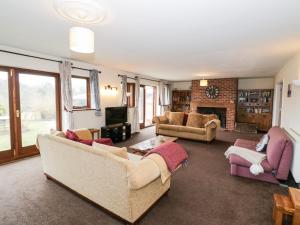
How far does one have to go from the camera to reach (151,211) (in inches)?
87.0

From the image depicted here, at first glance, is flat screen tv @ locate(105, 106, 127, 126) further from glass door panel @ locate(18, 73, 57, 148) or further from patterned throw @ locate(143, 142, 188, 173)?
patterned throw @ locate(143, 142, 188, 173)

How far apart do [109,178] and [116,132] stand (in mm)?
3639

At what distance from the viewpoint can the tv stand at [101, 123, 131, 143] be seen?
17.3 ft

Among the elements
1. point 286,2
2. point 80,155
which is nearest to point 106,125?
point 80,155

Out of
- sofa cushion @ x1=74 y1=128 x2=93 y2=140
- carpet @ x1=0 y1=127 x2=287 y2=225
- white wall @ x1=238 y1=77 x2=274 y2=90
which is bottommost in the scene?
carpet @ x1=0 y1=127 x2=287 y2=225

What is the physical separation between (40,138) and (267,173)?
394cm

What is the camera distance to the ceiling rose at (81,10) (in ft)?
5.60

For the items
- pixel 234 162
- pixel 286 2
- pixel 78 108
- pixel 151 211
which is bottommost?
Result: pixel 151 211

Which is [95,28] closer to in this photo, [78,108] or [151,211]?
[151,211]

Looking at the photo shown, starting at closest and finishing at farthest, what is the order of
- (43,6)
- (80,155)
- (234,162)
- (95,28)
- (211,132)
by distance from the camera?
(43,6) < (80,155) < (95,28) < (234,162) < (211,132)

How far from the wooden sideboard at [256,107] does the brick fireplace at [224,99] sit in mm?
441

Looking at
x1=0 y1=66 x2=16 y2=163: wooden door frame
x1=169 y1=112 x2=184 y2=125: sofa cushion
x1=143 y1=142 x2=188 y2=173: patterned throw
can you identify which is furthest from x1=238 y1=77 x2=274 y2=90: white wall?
x1=0 y1=66 x2=16 y2=163: wooden door frame

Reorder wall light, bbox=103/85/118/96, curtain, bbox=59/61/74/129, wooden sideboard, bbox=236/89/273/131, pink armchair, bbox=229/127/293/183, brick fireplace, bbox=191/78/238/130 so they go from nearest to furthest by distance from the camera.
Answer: pink armchair, bbox=229/127/293/183, curtain, bbox=59/61/74/129, wall light, bbox=103/85/118/96, wooden sideboard, bbox=236/89/273/131, brick fireplace, bbox=191/78/238/130

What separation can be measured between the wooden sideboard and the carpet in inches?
204
